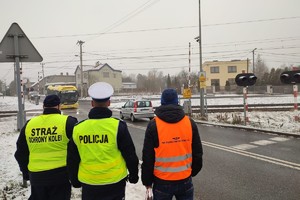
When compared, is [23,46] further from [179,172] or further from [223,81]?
[223,81]

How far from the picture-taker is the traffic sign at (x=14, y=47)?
5.85 m

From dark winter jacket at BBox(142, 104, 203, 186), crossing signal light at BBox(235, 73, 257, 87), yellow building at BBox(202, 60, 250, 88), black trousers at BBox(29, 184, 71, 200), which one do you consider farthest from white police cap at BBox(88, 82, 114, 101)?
yellow building at BBox(202, 60, 250, 88)

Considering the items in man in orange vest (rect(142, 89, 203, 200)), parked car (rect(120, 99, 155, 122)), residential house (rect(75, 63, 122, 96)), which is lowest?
parked car (rect(120, 99, 155, 122))

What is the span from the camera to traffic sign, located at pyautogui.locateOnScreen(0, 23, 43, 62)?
19.2 feet

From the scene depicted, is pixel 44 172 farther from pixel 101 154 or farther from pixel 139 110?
pixel 139 110

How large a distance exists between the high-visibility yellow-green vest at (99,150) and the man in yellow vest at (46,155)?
64 cm

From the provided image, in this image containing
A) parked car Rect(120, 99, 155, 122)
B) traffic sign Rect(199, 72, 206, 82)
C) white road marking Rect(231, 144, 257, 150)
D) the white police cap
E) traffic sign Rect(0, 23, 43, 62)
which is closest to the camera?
the white police cap

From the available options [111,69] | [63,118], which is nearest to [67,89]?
[63,118]

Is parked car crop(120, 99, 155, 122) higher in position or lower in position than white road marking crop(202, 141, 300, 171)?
higher

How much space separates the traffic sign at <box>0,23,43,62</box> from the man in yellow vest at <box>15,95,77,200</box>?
2578 millimetres

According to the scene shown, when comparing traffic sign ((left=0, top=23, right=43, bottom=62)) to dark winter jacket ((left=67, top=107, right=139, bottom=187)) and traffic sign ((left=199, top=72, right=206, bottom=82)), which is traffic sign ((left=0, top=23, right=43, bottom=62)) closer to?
dark winter jacket ((left=67, top=107, right=139, bottom=187))

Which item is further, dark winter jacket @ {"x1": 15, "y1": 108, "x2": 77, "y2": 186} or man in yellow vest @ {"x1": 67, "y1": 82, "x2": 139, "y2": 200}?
dark winter jacket @ {"x1": 15, "y1": 108, "x2": 77, "y2": 186}

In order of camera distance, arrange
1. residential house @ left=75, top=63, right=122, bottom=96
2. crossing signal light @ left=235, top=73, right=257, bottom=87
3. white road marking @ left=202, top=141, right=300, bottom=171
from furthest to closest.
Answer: residential house @ left=75, top=63, right=122, bottom=96 → crossing signal light @ left=235, top=73, right=257, bottom=87 → white road marking @ left=202, top=141, right=300, bottom=171

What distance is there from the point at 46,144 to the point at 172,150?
5.14 feet
